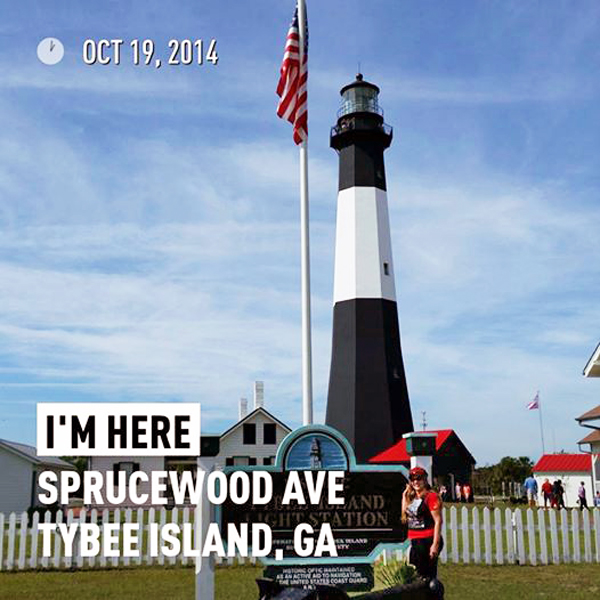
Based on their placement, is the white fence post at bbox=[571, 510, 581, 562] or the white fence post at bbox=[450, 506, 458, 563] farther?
the white fence post at bbox=[571, 510, 581, 562]

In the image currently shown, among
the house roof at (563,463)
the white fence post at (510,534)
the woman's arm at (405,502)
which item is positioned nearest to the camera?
the woman's arm at (405,502)

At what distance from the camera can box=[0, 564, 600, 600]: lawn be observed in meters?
10.4

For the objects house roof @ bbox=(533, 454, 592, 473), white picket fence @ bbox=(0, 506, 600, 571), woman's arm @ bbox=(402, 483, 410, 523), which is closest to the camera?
woman's arm @ bbox=(402, 483, 410, 523)

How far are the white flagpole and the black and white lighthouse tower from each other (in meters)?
17.6

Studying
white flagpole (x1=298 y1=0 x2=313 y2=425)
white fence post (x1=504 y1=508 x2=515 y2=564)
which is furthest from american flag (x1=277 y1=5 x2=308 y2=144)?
white fence post (x1=504 y1=508 x2=515 y2=564)

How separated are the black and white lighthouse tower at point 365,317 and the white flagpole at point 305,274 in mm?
17646

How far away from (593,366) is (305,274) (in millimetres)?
6548

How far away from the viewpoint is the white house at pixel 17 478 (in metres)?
34.1

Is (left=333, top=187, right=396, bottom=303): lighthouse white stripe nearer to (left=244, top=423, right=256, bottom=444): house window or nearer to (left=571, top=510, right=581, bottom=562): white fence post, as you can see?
(left=244, top=423, right=256, bottom=444): house window

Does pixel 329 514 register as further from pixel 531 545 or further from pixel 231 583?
pixel 531 545

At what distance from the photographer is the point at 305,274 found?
37.0 feet

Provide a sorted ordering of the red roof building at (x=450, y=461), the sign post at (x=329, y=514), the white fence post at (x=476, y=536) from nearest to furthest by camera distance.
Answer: the sign post at (x=329, y=514) → the white fence post at (x=476, y=536) → the red roof building at (x=450, y=461)

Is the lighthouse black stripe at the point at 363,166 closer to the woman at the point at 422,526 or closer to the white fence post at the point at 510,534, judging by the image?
the white fence post at the point at 510,534

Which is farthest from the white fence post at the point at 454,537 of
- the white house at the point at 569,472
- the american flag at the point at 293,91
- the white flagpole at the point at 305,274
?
the white house at the point at 569,472
